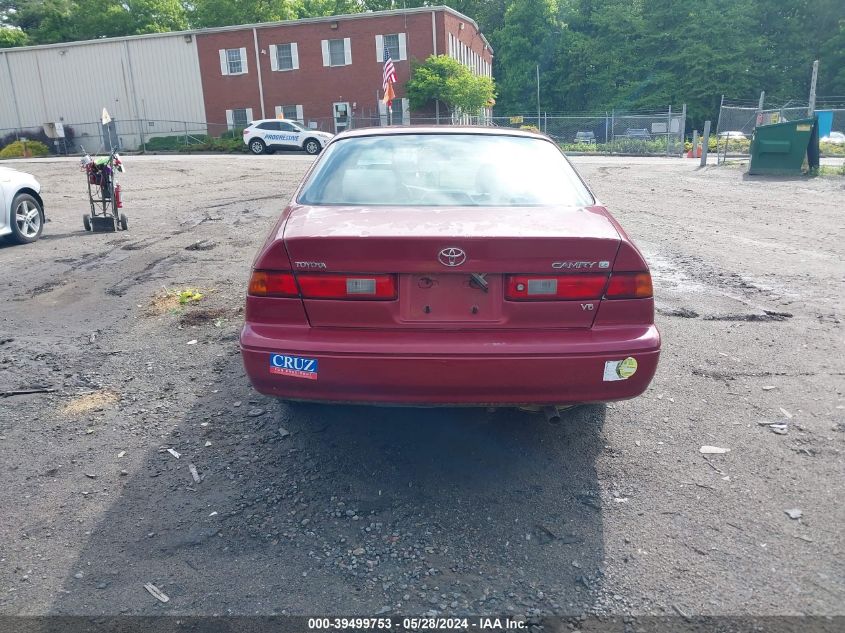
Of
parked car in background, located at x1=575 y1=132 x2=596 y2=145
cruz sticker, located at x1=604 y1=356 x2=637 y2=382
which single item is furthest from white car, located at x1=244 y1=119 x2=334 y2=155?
cruz sticker, located at x1=604 y1=356 x2=637 y2=382

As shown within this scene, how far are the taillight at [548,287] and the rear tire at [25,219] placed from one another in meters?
8.80

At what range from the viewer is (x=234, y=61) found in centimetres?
4200

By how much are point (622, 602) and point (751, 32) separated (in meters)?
60.4

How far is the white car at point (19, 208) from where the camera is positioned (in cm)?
942

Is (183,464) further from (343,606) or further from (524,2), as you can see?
(524,2)

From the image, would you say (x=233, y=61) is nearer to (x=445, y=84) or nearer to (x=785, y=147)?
(x=445, y=84)

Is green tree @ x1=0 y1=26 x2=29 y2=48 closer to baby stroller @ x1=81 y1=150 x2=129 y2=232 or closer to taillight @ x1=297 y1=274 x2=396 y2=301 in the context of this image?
baby stroller @ x1=81 y1=150 x2=129 y2=232

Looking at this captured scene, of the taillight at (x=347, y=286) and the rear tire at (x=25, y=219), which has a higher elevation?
the taillight at (x=347, y=286)

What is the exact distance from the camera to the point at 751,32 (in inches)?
2095

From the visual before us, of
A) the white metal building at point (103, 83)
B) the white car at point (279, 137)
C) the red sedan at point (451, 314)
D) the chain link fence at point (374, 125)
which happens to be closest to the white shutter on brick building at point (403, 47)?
the chain link fence at point (374, 125)

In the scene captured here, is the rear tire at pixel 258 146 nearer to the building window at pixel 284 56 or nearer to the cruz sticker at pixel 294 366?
the building window at pixel 284 56

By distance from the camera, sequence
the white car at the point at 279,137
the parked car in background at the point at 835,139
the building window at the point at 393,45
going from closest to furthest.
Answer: the parked car in background at the point at 835,139, the white car at the point at 279,137, the building window at the point at 393,45

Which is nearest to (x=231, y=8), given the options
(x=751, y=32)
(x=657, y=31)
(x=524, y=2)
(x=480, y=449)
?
(x=524, y=2)

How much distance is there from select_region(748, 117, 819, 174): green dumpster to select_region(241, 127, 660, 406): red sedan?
16211 millimetres
